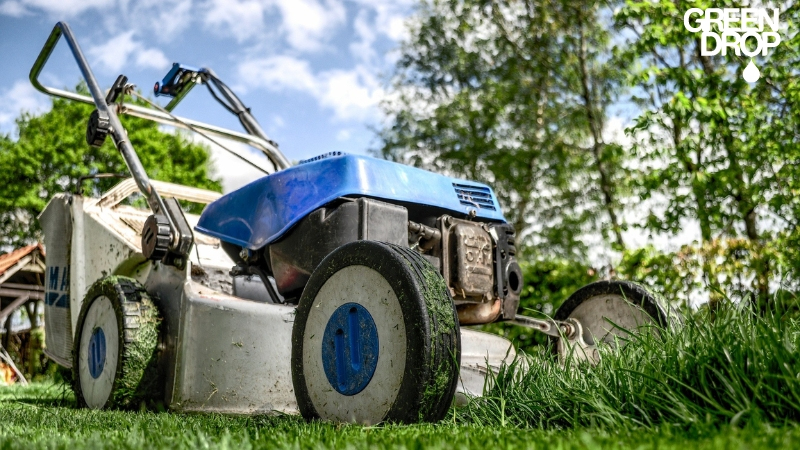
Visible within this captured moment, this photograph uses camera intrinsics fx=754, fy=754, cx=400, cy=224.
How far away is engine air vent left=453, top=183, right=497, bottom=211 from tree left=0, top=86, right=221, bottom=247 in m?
19.1

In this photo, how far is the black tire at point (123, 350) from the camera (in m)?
3.22

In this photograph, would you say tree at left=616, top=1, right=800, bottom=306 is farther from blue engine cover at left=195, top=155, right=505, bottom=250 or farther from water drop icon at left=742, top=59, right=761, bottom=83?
blue engine cover at left=195, top=155, right=505, bottom=250

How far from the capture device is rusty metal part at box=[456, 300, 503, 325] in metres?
3.32

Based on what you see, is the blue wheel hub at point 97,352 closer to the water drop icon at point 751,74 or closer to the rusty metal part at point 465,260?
the rusty metal part at point 465,260

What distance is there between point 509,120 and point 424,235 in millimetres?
16487

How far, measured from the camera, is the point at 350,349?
2.27 meters

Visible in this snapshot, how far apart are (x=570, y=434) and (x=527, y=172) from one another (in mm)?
17445

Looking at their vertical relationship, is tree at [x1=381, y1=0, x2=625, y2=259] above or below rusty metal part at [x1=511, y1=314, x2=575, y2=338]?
above

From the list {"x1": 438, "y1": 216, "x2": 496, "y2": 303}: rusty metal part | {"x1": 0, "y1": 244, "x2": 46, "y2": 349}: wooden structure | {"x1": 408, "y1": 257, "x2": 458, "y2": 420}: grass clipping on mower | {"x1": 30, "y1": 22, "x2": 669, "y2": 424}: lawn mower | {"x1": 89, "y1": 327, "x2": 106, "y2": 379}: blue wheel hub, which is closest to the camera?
{"x1": 408, "y1": 257, "x2": 458, "y2": 420}: grass clipping on mower

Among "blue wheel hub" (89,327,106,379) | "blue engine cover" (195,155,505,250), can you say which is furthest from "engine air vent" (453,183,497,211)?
"blue wheel hub" (89,327,106,379)

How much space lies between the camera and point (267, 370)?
3.10 m

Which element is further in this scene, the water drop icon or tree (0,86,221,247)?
tree (0,86,221,247)

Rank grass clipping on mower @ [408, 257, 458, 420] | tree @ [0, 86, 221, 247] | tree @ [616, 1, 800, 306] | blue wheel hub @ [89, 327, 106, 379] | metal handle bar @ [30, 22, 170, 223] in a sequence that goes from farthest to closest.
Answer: tree @ [0, 86, 221, 247] < tree @ [616, 1, 800, 306] < metal handle bar @ [30, 22, 170, 223] < blue wheel hub @ [89, 327, 106, 379] < grass clipping on mower @ [408, 257, 458, 420]

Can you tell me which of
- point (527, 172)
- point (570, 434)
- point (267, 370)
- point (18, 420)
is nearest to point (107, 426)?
point (18, 420)
